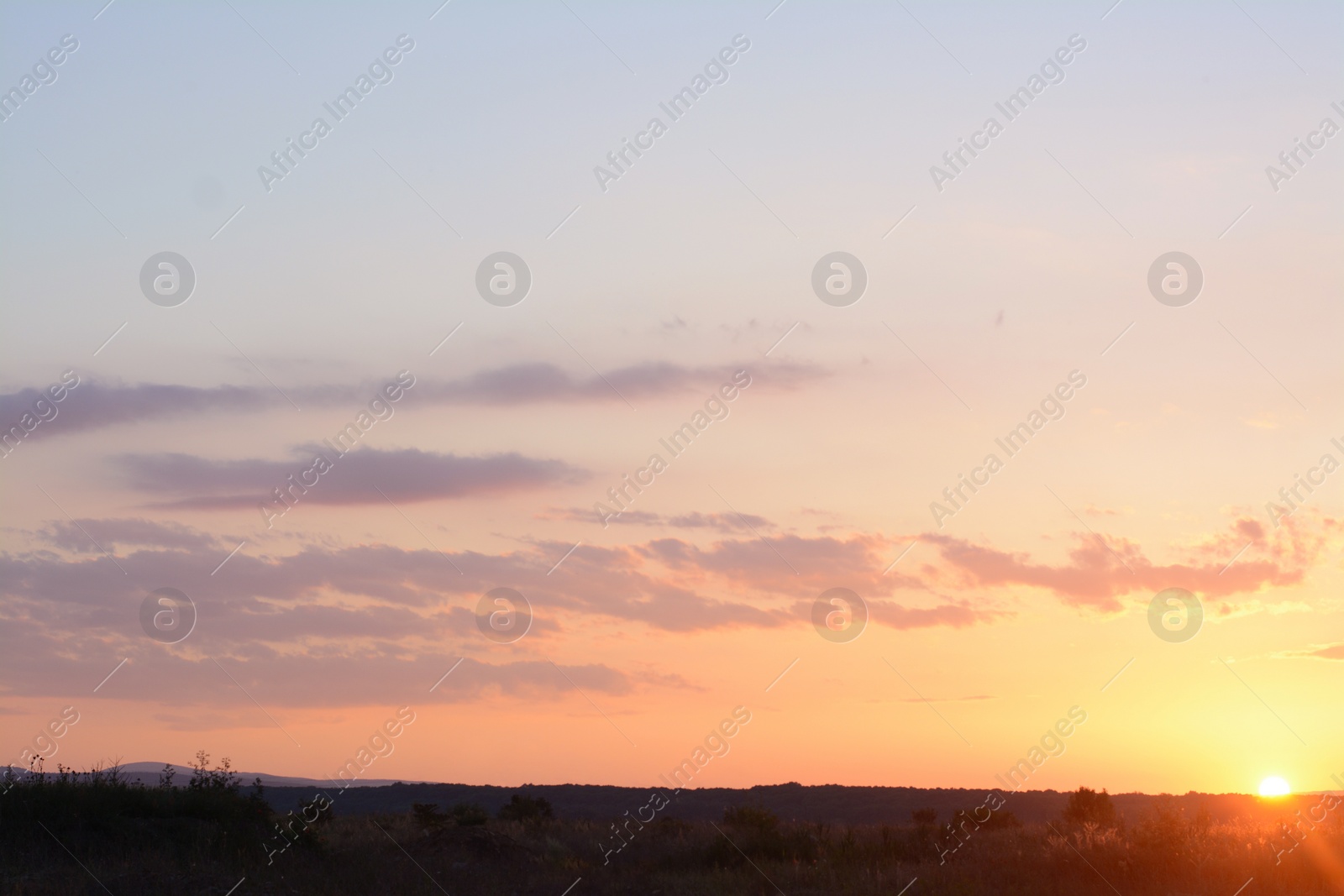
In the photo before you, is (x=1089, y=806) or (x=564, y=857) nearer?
(x=564, y=857)

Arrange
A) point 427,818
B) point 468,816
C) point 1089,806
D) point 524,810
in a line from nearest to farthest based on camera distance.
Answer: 1. point 468,816
2. point 427,818
3. point 1089,806
4. point 524,810

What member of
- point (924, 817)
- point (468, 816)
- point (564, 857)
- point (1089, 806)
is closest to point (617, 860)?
point (564, 857)

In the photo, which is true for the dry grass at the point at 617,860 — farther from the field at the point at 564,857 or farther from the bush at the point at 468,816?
the bush at the point at 468,816

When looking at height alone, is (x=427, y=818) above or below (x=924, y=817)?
above

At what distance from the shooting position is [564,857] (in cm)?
2480

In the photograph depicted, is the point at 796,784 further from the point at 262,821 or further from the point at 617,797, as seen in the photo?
the point at 262,821

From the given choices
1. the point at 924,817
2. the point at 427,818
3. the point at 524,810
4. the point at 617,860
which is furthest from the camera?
the point at 524,810

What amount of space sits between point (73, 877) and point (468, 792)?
6030cm

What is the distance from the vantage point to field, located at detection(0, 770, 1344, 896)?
18.3 meters

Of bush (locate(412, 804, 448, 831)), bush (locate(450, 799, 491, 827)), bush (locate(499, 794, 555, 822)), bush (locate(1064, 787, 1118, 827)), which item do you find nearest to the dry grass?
bush (locate(450, 799, 491, 827))

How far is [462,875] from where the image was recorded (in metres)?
22.3

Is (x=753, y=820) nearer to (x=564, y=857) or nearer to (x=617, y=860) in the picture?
(x=617, y=860)

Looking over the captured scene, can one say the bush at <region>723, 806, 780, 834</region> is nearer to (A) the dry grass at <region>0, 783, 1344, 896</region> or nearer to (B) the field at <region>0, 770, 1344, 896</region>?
(B) the field at <region>0, 770, 1344, 896</region>

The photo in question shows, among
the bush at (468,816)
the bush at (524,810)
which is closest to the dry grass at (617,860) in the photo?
the bush at (468,816)
